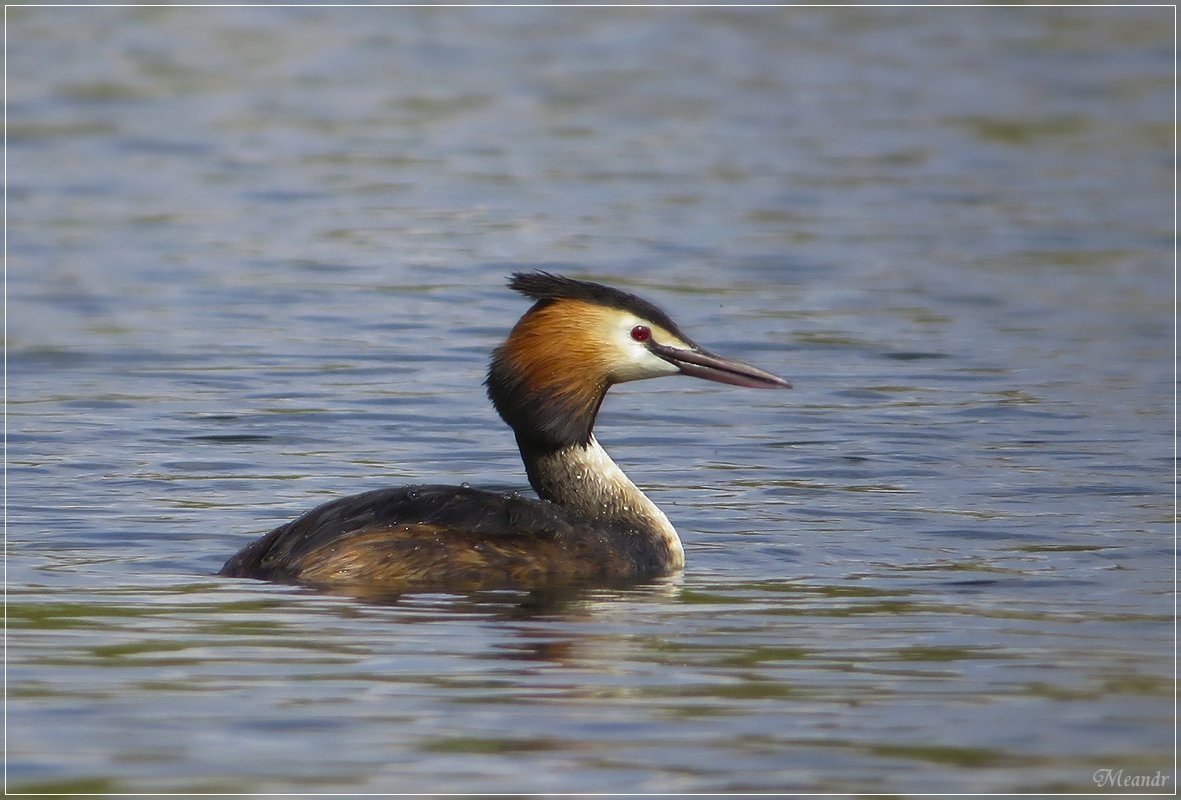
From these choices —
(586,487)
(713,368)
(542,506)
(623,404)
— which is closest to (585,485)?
(586,487)

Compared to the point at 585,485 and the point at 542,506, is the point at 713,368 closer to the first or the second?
the point at 585,485

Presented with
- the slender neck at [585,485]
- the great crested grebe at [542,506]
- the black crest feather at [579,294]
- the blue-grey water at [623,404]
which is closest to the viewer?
the blue-grey water at [623,404]

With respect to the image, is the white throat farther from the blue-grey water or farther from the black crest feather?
the black crest feather

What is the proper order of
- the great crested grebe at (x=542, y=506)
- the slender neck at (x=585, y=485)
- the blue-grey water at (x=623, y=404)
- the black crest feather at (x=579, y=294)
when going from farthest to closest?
1. the slender neck at (x=585, y=485)
2. the black crest feather at (x=579, y=294)
3. the great crested grebe at (x=542, y=506)
4. the blue-grey water at (x=623, y=404)

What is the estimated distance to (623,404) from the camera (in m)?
13.9

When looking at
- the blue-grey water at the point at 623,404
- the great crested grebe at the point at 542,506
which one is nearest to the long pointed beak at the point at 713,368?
the great crested grebe at the point at 542,506

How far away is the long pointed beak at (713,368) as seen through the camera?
9.77 m

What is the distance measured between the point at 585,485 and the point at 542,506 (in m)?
0.41

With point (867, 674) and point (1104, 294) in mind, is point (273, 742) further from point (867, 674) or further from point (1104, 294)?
point (1104, 294)

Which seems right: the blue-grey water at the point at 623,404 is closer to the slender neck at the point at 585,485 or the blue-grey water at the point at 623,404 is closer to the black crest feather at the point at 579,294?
the slender neck at the point at 585,485

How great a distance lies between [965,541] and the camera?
1006 cm

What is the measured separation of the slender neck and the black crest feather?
24.2 inches

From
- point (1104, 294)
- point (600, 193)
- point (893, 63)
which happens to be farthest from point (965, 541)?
point (893, 63)

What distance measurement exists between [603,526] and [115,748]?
10.7 feet
